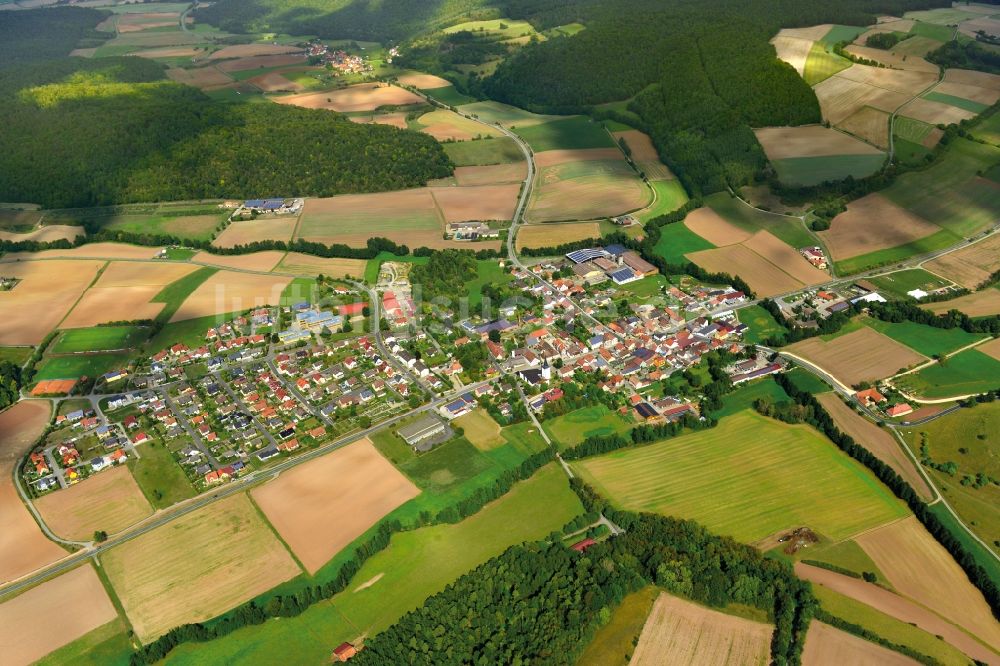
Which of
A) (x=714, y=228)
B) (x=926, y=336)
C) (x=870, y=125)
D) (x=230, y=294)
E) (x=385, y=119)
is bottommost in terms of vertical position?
(x=385, y=119)

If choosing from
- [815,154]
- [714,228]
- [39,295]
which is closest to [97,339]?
[39,295]

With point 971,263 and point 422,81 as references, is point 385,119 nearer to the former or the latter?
point 422,81

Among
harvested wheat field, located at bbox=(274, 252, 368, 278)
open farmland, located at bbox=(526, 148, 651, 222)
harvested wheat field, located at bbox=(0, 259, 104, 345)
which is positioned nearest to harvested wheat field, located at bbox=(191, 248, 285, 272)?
harvested wheat field, located at bbox=(274, 252, 368, 278)

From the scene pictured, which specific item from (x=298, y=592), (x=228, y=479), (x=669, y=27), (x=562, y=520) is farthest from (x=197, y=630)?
(x=669, y=27)

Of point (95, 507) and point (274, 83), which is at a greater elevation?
point (95, 507)

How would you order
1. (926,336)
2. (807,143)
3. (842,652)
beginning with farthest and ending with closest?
(807,143)
(926,336)
(842,652)

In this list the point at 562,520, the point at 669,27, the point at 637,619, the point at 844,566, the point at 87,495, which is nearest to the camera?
the point at 637,619

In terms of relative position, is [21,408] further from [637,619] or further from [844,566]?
[844,566]

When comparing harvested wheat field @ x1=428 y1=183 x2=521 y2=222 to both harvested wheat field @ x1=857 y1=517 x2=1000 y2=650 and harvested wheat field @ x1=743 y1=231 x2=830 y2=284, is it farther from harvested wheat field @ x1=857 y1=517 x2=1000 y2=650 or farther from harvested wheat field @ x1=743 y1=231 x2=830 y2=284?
harvested wheat field @ x1=857 y1=517 x2=1000 y2=650
